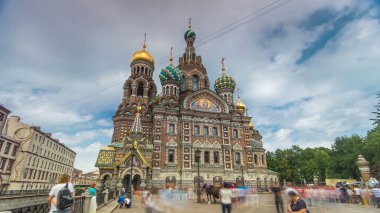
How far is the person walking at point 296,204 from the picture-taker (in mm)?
4859

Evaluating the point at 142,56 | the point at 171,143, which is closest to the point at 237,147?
the point at 171,143

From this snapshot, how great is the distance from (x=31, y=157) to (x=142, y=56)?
24980 millimetres

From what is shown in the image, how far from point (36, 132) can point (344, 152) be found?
5567 cm

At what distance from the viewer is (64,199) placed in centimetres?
476

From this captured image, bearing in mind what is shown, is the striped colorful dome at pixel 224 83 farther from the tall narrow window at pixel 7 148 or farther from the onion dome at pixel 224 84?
the tall narrow window at pixel 7 148

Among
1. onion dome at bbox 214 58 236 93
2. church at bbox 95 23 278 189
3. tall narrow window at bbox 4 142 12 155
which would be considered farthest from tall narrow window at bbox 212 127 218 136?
tall narrow window at bbox 4 142 12 155

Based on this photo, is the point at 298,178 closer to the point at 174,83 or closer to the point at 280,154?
the point at 280,154

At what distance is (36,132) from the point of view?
36312 mm

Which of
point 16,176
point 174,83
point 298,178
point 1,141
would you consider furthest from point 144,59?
point 298,178

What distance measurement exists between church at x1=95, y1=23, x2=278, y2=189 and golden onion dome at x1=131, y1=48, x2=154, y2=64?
5.39 feet

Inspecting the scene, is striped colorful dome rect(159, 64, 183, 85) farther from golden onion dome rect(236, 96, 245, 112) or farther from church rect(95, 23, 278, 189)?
golden onion dome rect(236, 96, 245, 112)

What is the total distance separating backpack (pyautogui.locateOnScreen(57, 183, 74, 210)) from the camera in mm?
4734

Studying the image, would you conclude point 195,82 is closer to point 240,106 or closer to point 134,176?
point 240,106

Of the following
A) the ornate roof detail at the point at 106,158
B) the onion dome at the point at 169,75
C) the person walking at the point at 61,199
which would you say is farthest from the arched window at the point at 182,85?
the person walking at the point at 61,199
